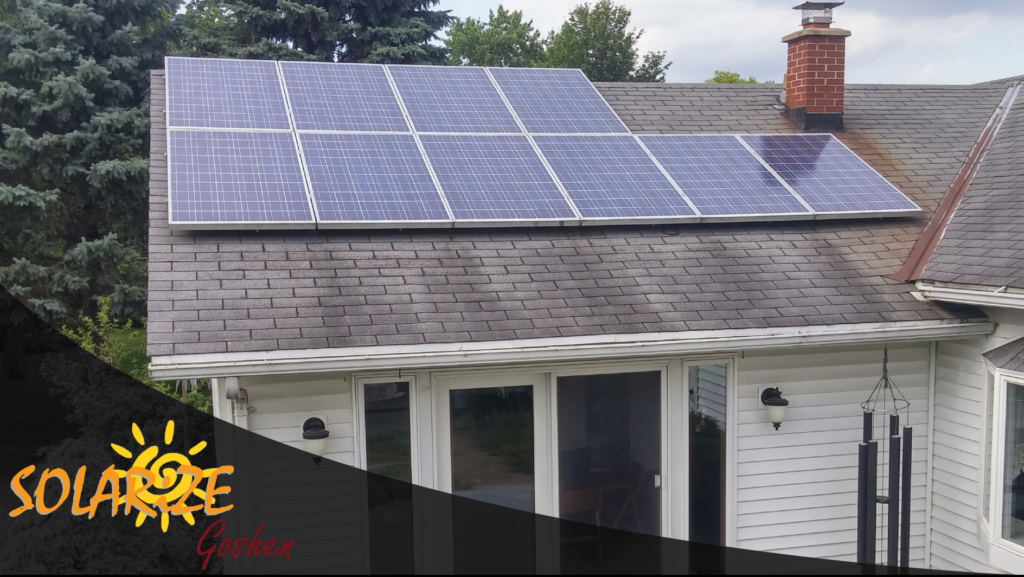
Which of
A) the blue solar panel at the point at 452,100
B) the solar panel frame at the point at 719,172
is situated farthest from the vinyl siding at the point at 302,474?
the solar panel frame at the point at 719,172

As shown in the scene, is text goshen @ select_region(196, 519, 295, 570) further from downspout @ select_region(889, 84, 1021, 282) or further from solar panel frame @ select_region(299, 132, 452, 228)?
downspout @ select_region(889, 84, 1021, 282)

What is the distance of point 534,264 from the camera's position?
7176 mm

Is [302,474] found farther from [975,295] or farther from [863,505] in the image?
[975,295]

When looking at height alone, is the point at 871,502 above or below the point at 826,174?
below

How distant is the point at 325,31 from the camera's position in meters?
19.8

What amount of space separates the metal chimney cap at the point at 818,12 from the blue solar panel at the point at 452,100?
14.0 ft

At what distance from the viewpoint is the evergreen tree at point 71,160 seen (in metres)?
14.9

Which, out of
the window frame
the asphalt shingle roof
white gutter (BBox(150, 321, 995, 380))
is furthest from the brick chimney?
the window frame

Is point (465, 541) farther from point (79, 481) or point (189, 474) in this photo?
point (79, 481)

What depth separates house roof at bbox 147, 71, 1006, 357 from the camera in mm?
6055

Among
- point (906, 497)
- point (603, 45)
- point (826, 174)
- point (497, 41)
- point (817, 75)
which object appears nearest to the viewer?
point (906, 497)

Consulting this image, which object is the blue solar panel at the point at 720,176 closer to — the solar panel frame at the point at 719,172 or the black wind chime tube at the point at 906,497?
the solar panel frame at the point at 719,172

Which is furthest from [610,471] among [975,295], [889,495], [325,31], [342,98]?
[325,31]

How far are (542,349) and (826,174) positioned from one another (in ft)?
14.8
